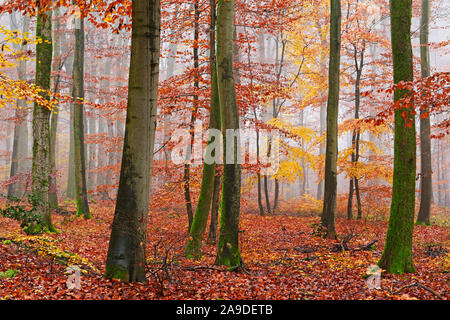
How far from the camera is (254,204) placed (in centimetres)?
2123

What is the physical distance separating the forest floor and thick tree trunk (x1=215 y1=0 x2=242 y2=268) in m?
0.41

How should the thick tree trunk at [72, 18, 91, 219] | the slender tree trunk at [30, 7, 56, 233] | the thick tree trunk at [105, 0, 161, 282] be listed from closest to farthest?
1. the thick tree trunk at [105, 0, 161, 282]
2. the slender tree trunk at [30, 7, 56, 233]
3. the thick tree trunk at [72, 18, 91, 219]

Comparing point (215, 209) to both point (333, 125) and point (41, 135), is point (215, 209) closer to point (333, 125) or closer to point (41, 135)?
point (333, 125)

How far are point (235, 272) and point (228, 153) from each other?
2361 millimetres

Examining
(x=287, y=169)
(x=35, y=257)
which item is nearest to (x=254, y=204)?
(x=287, y=169)

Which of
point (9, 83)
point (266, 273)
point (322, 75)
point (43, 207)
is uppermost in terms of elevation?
point (322, 75)

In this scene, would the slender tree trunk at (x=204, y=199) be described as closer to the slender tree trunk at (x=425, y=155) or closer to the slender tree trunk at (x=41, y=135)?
the slender tree trunk at (x=41, y=135)

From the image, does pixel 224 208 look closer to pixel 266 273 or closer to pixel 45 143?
pixel 266 273

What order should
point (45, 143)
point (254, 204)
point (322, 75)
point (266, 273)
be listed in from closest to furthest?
point (266, 273), point (45, 143), point (322, 75), point (254, 204)

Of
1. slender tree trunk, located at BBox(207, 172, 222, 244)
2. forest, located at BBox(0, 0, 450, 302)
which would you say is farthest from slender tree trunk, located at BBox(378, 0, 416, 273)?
slender tree trunk, located at BBox(207, 172, 222, 244)

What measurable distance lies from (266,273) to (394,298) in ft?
8.68

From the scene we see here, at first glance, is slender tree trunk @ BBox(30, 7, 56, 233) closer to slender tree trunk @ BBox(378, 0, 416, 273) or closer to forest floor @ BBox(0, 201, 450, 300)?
forest floor @ BBox(0, 201, 450, 300)

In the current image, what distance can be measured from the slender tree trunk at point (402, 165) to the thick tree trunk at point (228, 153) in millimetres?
2919

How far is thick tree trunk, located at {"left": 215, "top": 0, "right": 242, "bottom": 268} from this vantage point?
6.89 meters
